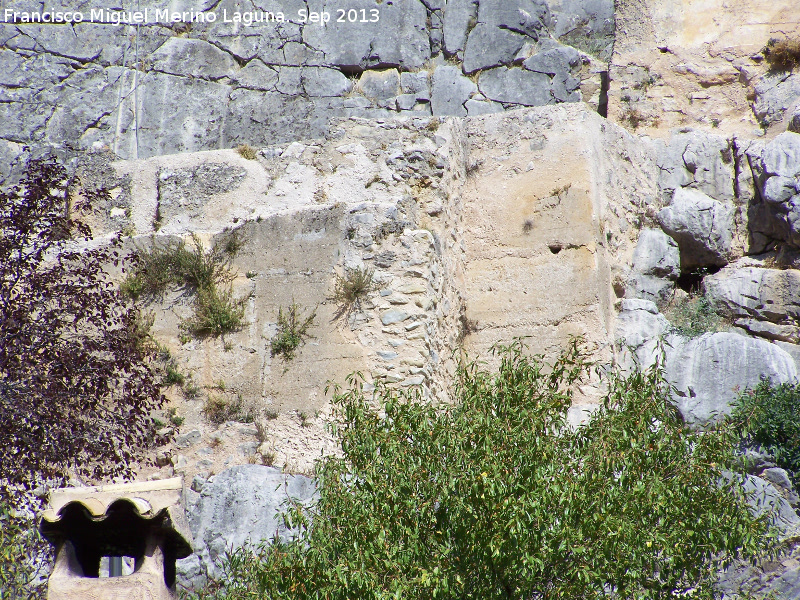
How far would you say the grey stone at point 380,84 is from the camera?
15.4 metres

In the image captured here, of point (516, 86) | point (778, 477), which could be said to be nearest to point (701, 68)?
point (516, 86)

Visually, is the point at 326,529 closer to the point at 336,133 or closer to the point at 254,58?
the point at 336,133

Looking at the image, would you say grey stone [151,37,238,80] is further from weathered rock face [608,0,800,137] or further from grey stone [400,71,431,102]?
weathered rock face [608,0,800,137]

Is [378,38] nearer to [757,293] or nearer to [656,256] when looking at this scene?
[656,256]

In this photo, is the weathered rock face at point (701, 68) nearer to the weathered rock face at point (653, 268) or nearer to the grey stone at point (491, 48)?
the weathered rock face at point (653, 268)

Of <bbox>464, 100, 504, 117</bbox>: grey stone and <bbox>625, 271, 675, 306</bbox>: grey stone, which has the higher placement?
<bbox>464, 100, 504, 117</bbox>: grey stone

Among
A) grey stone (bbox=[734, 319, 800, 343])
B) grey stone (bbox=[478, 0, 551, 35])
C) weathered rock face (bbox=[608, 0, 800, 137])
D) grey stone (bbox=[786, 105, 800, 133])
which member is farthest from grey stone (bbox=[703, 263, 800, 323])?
grey stone (bbox=[478, 0, 551, 35])

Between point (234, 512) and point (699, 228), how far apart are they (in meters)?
6.97

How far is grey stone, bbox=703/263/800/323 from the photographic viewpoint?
10133 millimetres

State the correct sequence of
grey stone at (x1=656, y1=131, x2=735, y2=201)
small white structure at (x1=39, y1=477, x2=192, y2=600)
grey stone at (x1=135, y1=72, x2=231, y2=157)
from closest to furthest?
small white structure at (x1=39, y1=477, x2=192, y2=600) → grey stone at (x1=656, y1=131, x2=735, y2=201) → grey stone at (x1=135, y1=72, x2=231, y2=157)

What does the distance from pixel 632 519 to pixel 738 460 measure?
4.45 ft

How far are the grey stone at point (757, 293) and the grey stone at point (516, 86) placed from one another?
228 inches

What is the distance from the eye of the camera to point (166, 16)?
51.8ft

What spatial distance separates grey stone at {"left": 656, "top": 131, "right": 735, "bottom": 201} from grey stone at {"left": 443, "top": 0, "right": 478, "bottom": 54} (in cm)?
559
